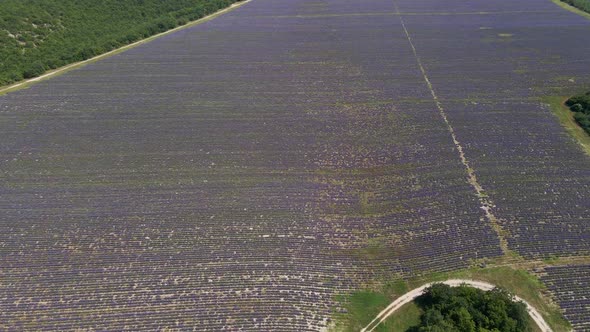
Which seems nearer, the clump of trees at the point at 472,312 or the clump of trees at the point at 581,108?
the clump of trees at the point at 472,312

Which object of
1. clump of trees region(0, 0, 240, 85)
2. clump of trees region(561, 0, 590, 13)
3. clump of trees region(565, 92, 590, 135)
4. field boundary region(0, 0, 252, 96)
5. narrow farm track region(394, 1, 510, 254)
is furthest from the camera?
clump of trees region(561, 0, 590, 13)

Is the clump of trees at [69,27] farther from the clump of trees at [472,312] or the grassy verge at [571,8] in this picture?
the grassy verge at [571,8]

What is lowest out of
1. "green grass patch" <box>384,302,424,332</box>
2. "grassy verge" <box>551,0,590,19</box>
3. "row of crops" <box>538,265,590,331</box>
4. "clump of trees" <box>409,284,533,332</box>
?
"row of crops" <box>538,265,590,331</box>

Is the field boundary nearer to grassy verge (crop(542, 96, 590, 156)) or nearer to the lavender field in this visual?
the lavender field

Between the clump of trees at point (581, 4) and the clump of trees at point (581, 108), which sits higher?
the clump of trees at point (581, 4)

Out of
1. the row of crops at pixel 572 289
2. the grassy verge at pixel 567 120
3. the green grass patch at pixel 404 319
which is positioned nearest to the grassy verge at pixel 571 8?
the grassy verge at pixel 567 120

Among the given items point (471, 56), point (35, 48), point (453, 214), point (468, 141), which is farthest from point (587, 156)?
point (35, 48)

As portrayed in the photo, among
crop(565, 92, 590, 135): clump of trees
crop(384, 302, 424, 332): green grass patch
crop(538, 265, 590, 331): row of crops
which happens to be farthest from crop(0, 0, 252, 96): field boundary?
crop(565, 92, 590, 135): clump of trees
